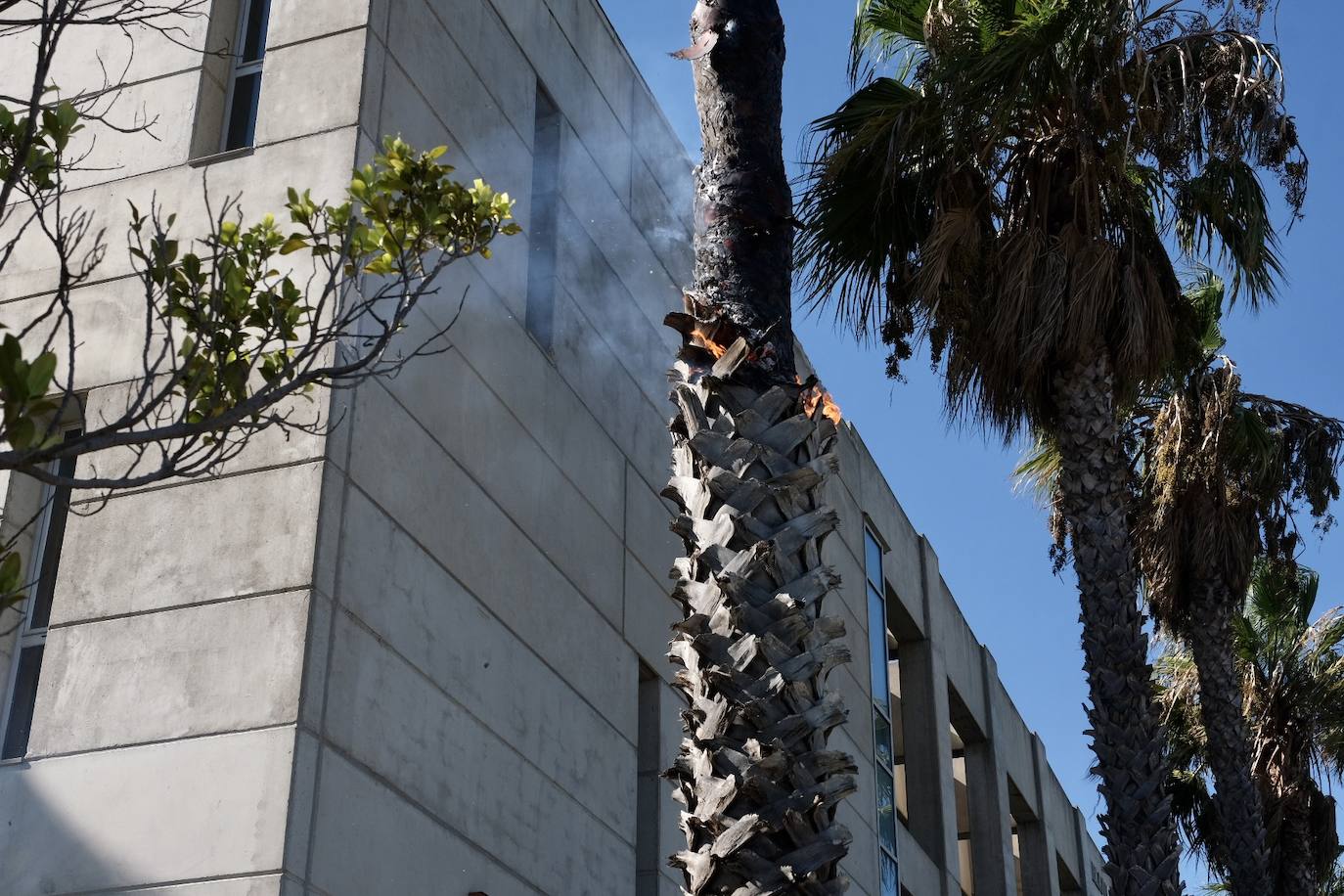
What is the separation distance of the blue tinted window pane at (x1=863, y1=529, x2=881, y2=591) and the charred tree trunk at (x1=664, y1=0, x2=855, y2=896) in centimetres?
1339

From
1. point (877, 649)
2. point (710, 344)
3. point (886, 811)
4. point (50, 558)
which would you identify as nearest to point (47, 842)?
point (50, 558)

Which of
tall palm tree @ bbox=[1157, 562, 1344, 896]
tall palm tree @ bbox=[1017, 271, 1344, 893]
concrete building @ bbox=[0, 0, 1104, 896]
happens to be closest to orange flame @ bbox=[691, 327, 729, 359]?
concrete building @ bbox=[0, 0, 1104, 896]

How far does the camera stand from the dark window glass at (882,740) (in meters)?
19.5

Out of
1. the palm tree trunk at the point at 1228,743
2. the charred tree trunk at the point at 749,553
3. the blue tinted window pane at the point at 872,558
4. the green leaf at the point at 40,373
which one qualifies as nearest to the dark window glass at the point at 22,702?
the charred tree trunk at the point at 749,553

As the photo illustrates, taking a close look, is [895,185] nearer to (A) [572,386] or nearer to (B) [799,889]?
(A) [572,386]

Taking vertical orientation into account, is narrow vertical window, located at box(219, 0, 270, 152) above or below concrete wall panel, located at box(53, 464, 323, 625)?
above

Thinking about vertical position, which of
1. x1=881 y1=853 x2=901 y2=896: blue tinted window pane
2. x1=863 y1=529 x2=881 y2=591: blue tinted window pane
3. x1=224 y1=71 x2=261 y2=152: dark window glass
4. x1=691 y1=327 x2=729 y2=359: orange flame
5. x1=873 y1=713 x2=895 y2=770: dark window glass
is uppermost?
x1=863 y1=529 x2=881 y2=591: blue tinted window pane

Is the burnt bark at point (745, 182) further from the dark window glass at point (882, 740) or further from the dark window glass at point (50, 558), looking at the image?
the dark window glass at point (882, 740)

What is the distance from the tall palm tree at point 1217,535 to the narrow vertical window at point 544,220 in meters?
8.18

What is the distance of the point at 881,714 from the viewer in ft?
65.4

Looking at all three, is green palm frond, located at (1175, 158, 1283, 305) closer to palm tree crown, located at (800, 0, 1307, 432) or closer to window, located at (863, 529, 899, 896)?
palm tree crown, located at (800, 0, 1307, 432)

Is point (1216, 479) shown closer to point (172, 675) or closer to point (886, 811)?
point (886, 811)

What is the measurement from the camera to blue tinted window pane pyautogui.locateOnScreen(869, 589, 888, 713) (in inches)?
781

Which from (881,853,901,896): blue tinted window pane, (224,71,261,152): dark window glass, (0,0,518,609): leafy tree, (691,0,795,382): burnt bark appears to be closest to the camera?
(0,0,518,609): leafy tree
